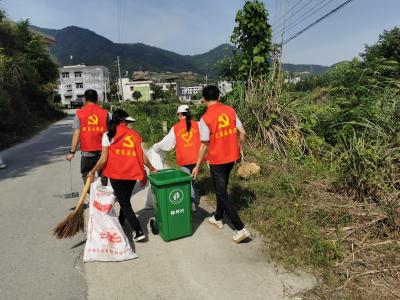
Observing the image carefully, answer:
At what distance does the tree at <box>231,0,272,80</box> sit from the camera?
8.74m

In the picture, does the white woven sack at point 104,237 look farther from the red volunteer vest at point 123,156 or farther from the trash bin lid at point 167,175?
the trash bin lid at point 167,175

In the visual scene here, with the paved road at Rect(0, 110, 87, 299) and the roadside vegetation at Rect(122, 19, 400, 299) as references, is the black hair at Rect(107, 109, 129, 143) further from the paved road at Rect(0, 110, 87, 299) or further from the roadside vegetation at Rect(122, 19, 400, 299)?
the roadside vegetation at Rect(122, 19, 400, 299)

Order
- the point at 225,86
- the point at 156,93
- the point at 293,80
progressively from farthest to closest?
the point at 156,93, the point at 225,86, the point at 293,80

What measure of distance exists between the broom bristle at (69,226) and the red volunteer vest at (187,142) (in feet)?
5.37

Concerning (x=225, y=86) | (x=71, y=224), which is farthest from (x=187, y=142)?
(x=225, y=86)

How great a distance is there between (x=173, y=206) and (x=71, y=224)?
140 cm

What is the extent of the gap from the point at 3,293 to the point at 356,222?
4028 mm

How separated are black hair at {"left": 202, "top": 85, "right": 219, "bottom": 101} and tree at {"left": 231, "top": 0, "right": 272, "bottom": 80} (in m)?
4.88

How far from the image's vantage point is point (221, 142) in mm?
4176

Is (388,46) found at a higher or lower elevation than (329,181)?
higher

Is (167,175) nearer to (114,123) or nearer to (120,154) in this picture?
(120,154)

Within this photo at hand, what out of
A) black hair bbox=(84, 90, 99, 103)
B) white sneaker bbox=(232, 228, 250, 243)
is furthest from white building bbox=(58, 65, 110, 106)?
white sneaker bbox=(232, 228, 250, 243)

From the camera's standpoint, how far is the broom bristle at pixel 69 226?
14.3 ft

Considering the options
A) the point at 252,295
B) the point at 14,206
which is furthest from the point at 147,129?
the point at 252,295
